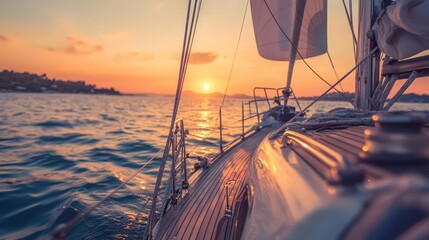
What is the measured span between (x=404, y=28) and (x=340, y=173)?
2598 mm

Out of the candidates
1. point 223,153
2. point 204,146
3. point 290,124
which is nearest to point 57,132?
point 204,146

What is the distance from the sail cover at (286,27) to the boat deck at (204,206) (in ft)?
13.2

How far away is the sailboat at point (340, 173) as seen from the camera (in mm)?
749

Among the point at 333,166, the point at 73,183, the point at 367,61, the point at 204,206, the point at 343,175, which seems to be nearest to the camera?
the point at 343,175

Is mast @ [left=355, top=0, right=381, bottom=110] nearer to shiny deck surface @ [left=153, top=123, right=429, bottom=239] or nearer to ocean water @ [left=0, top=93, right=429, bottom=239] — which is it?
ocean water @ [left=0, top=93, right=429, bottom=239]

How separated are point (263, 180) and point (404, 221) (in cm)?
91

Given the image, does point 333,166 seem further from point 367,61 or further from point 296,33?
point 296,33

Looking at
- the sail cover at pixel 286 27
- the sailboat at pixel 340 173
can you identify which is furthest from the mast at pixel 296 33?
the sailboat at pixel 340 173

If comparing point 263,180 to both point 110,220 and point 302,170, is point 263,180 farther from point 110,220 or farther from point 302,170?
point 110,220

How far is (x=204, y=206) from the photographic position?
315cm

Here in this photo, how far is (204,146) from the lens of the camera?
1041 cm

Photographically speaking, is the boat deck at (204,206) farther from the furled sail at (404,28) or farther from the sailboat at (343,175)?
the furled sail at (404,28)

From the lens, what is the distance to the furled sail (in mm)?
2491

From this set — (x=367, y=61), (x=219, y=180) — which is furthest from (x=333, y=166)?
(x=367, y=61)
